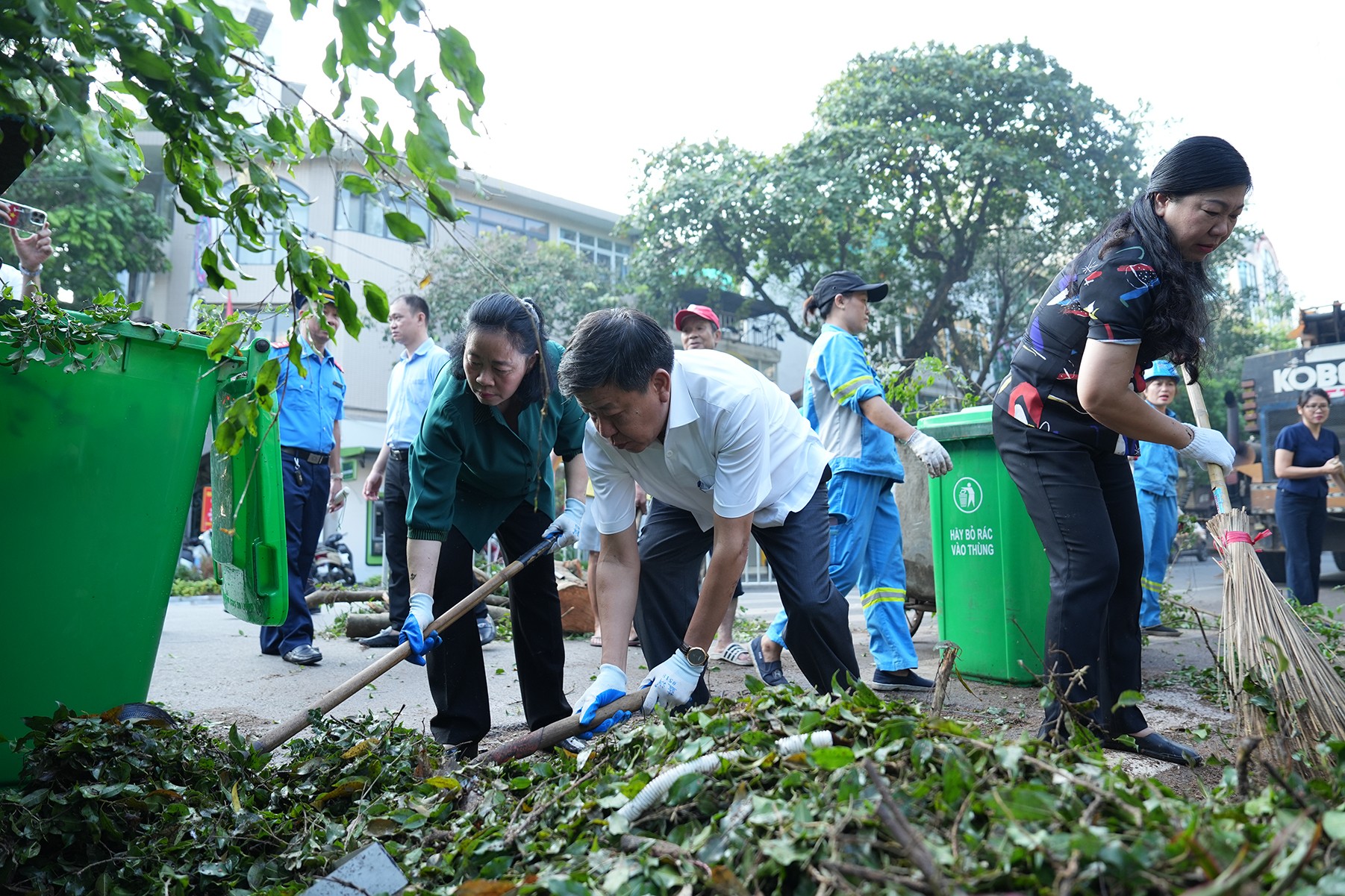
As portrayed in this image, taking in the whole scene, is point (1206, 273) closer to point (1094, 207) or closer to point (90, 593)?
point (90, 593)

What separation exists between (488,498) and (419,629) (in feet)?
1.77

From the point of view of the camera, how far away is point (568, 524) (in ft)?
11.7

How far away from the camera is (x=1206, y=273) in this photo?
3123mm

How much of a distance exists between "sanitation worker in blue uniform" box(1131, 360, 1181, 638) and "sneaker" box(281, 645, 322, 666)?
190 inches

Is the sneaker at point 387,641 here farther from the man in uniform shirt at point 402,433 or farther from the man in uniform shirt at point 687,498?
the man in uniform shirt at point 687,498

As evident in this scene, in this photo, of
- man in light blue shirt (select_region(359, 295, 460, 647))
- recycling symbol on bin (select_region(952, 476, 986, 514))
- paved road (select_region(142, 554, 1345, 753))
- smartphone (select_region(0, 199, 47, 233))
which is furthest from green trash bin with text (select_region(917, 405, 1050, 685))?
smartphone (select_region(0, 199, 47, 233))

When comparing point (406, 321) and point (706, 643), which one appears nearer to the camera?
point (706, 643)

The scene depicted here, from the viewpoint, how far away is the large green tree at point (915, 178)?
16.8 metres

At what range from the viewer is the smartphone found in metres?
3.38

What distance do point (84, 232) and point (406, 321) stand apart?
651 inches

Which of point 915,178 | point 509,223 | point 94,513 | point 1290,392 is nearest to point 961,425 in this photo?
point 94,513

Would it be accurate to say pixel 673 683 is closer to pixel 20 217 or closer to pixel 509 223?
pixel 20 217

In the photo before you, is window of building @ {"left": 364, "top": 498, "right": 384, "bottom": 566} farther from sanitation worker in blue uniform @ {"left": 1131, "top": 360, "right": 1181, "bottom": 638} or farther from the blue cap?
the blue cap

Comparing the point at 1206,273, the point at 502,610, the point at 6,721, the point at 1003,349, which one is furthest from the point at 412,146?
the point at 1003,349
